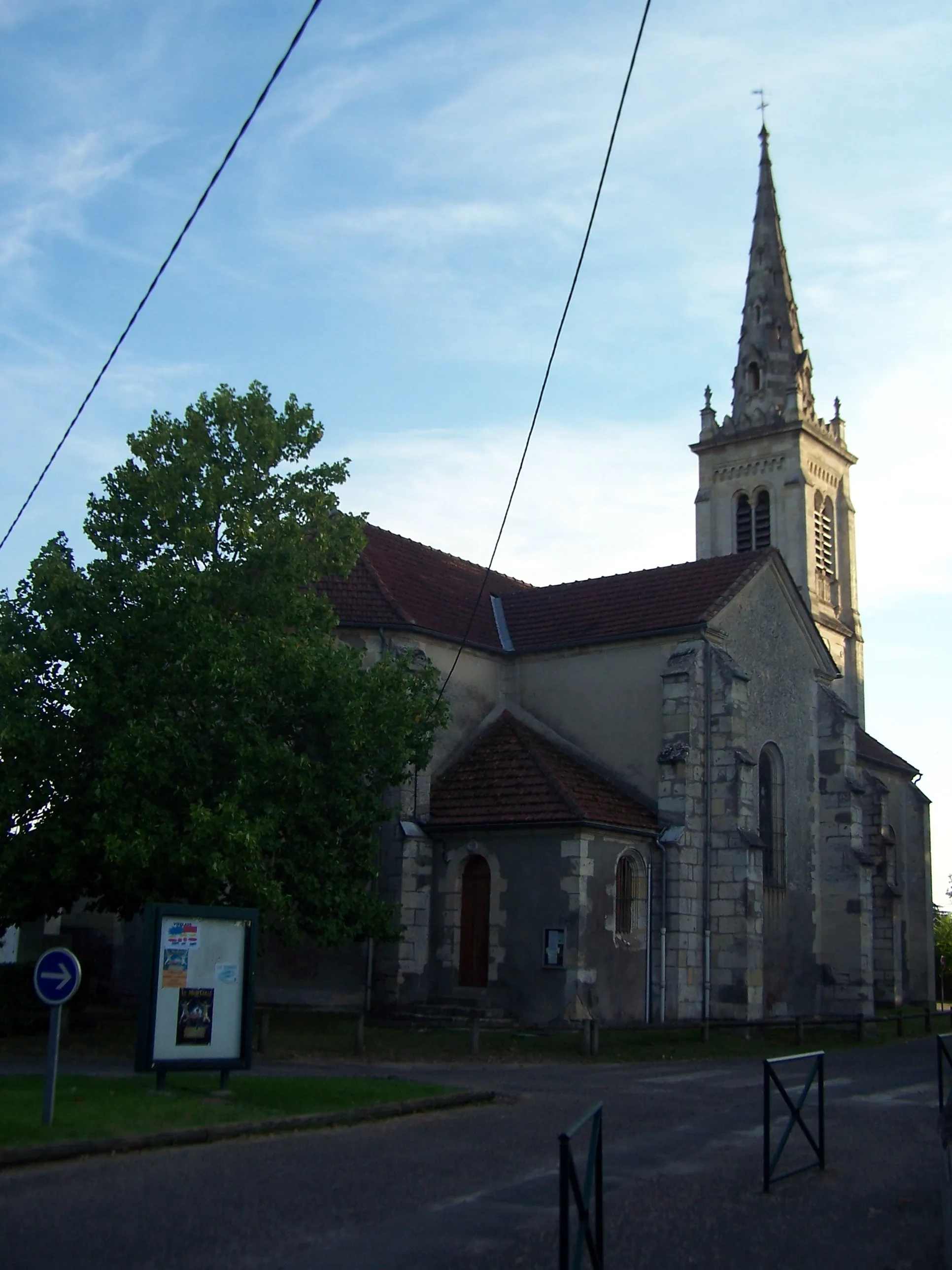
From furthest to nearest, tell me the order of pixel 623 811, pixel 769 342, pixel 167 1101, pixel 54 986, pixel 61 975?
1. pixel 769 342
2. pixel 623 811
3. pixel 167 1101
4. pixel 61 975
5. pixel 54 986

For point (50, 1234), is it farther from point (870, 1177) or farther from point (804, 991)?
point (804, 991)

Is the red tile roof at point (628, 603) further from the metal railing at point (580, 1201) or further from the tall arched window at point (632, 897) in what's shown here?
the metal railing at point (580, 1201)

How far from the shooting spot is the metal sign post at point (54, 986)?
40.4 feet

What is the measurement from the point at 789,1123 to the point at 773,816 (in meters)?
21.7

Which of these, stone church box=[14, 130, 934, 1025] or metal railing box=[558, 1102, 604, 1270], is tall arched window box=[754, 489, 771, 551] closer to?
stone church box=[14, 130, 934, 1025]

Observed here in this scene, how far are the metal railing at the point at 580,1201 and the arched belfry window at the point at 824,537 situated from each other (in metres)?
46.6

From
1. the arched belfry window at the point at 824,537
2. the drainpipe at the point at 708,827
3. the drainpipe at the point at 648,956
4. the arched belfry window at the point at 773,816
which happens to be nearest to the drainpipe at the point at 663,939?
the drainpipe at the point at 648,956

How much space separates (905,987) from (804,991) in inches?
608

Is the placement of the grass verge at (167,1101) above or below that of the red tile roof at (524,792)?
below

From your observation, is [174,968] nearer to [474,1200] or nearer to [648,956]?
[474,1200]

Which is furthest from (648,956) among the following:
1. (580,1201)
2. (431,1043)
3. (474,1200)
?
(580,1201)

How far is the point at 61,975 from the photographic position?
12.8 metres

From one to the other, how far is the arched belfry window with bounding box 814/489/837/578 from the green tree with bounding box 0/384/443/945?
33.9 meters

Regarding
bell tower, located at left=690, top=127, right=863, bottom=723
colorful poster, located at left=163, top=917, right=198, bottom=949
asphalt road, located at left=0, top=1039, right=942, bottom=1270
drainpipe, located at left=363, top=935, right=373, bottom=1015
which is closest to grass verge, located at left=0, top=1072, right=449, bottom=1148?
asphalt road, located at left=0, top=1039, right=942, bottom=1270
